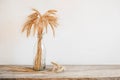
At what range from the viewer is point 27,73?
1.45m

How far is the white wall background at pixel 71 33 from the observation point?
5.77 feet

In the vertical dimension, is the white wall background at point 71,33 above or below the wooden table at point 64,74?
Result: above

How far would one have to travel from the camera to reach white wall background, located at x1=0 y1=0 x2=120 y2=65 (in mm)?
1759

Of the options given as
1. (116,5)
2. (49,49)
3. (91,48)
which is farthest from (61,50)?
(116,5)

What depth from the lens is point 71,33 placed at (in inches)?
71.2

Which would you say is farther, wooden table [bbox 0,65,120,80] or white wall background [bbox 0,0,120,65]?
white wall background [bbox 0,0,120,65]

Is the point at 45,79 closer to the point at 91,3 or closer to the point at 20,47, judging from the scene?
the point at 20,47

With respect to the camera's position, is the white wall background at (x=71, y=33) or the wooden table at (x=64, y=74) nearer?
the wooden table at (x=64, y=74)

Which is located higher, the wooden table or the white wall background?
the white wall background

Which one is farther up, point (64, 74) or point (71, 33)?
point (71, 33)

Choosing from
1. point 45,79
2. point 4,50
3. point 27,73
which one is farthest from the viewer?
point 4,50

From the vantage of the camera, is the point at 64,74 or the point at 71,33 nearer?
the point at 64,74

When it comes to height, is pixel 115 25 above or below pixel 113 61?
above

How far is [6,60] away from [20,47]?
181 millimetres
